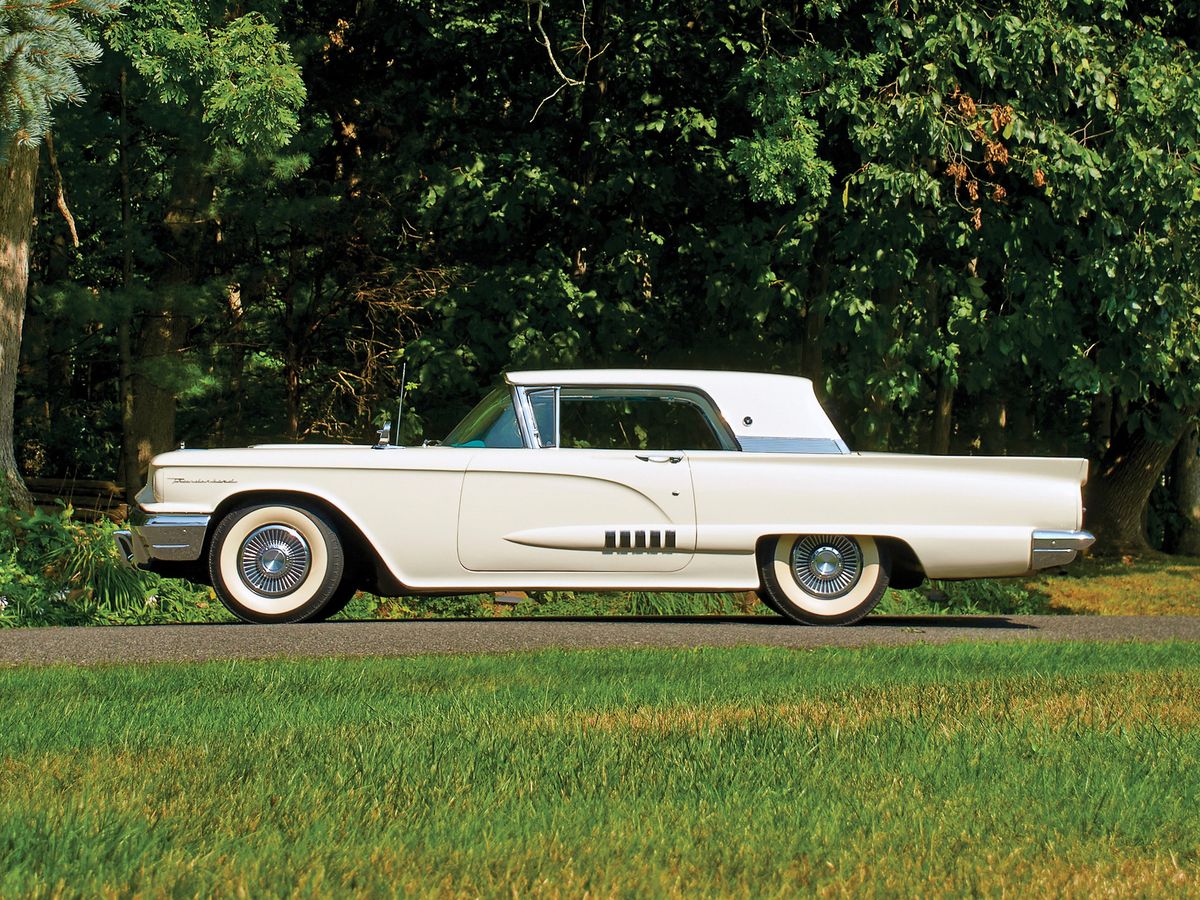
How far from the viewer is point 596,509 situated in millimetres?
8898

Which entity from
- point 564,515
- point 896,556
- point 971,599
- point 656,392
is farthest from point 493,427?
point 971,599

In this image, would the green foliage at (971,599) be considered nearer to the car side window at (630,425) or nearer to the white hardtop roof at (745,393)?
the car side window at (630,425)

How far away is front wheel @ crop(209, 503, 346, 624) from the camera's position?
891cm

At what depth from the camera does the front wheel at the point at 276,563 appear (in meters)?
8.91

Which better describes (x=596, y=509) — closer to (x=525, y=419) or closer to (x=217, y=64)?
(x=525, y=419)

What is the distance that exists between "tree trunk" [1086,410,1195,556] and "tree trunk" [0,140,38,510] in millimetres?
13601

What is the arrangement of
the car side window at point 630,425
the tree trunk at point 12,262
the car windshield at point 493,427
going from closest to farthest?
the car windshield at point 493,427 < the tree trunk at point 12,262 < the car side window at point 630,425

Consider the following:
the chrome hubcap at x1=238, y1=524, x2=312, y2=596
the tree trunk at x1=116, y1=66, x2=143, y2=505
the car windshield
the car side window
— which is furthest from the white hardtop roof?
the tree trunk at x1=116, y1=66, x2=143, y2=505

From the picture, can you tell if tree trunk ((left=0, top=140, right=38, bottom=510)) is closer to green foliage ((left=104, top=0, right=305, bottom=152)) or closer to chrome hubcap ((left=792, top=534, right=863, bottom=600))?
green foliage ((left=104, top=0, right=305, bottom=152))

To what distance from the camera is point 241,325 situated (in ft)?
59.8

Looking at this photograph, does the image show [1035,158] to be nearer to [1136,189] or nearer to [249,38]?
[1136,189]

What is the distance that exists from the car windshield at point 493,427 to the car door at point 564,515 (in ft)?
0.57

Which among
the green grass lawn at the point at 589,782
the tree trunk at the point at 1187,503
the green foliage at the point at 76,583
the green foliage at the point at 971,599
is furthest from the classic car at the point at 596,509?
the tree trunk at the point at 1187,503

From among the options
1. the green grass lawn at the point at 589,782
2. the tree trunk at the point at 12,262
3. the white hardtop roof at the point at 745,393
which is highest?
the tree trunk at the point at 12,262
